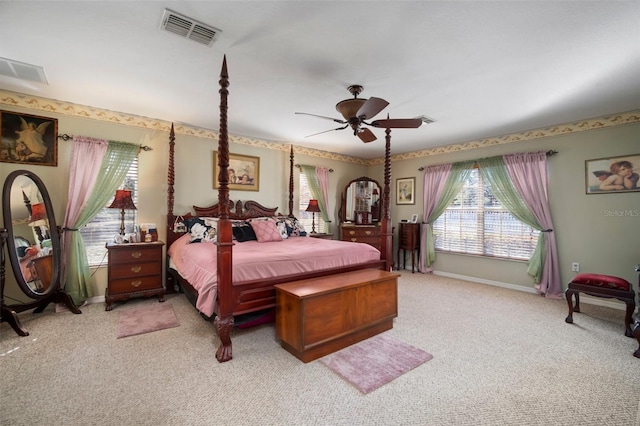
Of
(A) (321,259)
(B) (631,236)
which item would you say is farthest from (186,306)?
(B) (631,236)

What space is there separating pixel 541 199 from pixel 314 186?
4.12 metres

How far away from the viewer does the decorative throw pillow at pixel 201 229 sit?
4.13 meters

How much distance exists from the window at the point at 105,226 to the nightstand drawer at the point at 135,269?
0.60 metres

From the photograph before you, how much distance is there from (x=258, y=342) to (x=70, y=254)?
2963mm

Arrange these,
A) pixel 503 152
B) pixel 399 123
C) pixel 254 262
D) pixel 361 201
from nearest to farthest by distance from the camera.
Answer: pixel 254 262 < pixel 399 123 < pixel 503 152 < pixel 361 201

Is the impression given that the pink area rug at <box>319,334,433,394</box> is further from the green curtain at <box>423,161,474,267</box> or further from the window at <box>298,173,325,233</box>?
the window at <box>298,173,325,233</box>

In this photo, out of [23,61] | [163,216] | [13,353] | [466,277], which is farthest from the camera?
[466,277]

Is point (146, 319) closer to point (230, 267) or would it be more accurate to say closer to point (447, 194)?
point (230, 267)

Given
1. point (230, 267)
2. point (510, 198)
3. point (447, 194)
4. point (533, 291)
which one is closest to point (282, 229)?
point (230, 267)

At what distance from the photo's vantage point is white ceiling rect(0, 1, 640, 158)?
6.67ft

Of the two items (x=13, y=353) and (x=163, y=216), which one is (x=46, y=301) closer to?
(x=13, y=353)

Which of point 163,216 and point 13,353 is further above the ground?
point 163,216

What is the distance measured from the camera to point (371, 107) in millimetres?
2668

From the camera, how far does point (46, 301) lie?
11.3ft
